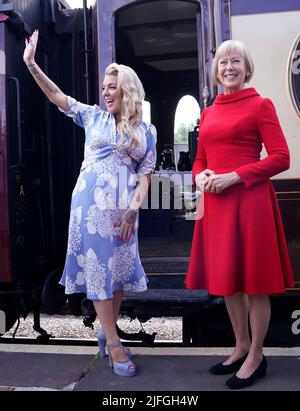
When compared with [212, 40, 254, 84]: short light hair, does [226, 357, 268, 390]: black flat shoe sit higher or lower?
lower

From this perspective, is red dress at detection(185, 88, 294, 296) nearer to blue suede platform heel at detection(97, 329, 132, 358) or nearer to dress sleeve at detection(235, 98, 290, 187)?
dress sleeve at detection(235, 98, 290, 187)

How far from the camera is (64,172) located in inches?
156

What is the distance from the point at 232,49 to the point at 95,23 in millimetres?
1658

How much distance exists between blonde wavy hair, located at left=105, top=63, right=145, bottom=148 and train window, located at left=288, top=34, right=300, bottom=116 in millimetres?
1131

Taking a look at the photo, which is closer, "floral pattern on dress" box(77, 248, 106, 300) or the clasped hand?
the clasped hand

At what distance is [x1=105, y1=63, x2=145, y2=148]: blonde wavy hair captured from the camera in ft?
7.03

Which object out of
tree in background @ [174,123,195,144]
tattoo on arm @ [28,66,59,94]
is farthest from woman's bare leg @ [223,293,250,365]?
tree in background @ [174,123,195,144]

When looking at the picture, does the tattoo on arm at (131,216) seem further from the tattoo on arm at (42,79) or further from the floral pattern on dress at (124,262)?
the tattoo on arm at (42,79)

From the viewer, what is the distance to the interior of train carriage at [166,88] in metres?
4.12

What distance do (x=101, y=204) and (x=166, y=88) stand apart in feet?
11.6

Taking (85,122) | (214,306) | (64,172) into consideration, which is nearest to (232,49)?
(85,122)

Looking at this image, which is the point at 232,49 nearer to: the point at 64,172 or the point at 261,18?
the point at 261,18

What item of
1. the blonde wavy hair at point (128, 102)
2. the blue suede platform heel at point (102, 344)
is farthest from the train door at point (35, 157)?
the blonde wavy hair at point (128, 102)

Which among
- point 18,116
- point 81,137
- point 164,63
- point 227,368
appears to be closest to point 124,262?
point 227,368
